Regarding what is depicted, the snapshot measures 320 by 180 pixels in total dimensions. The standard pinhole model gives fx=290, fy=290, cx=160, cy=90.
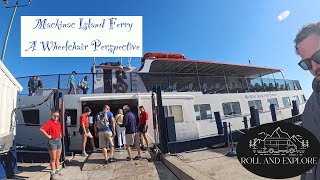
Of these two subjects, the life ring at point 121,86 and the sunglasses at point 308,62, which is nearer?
the sunglasses at point 308,62

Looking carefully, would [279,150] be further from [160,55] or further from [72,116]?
[160,55]

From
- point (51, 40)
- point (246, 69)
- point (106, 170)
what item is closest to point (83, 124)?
point (106, 170)

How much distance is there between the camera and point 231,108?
15273 millimetres

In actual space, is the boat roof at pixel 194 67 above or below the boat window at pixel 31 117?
above

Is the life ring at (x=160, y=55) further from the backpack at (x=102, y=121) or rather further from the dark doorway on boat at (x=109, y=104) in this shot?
the backpack at (x=102, y=121)

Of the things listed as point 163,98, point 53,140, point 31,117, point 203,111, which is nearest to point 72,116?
point 31,117

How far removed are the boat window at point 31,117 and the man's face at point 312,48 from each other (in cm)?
1341

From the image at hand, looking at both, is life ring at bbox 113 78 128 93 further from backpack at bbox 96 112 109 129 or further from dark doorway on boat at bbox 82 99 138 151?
backpack at bbox 96 112 109 129

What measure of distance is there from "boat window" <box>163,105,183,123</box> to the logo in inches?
461

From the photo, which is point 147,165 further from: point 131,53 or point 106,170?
point 131,53

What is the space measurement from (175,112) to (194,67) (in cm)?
447

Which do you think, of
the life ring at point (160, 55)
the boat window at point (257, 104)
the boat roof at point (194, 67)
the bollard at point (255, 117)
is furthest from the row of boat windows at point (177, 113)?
the life ring at point (160, 55)

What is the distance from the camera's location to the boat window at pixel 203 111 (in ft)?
45.1

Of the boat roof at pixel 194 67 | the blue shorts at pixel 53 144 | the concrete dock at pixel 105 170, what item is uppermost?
the boat roof at pixel 194 67
